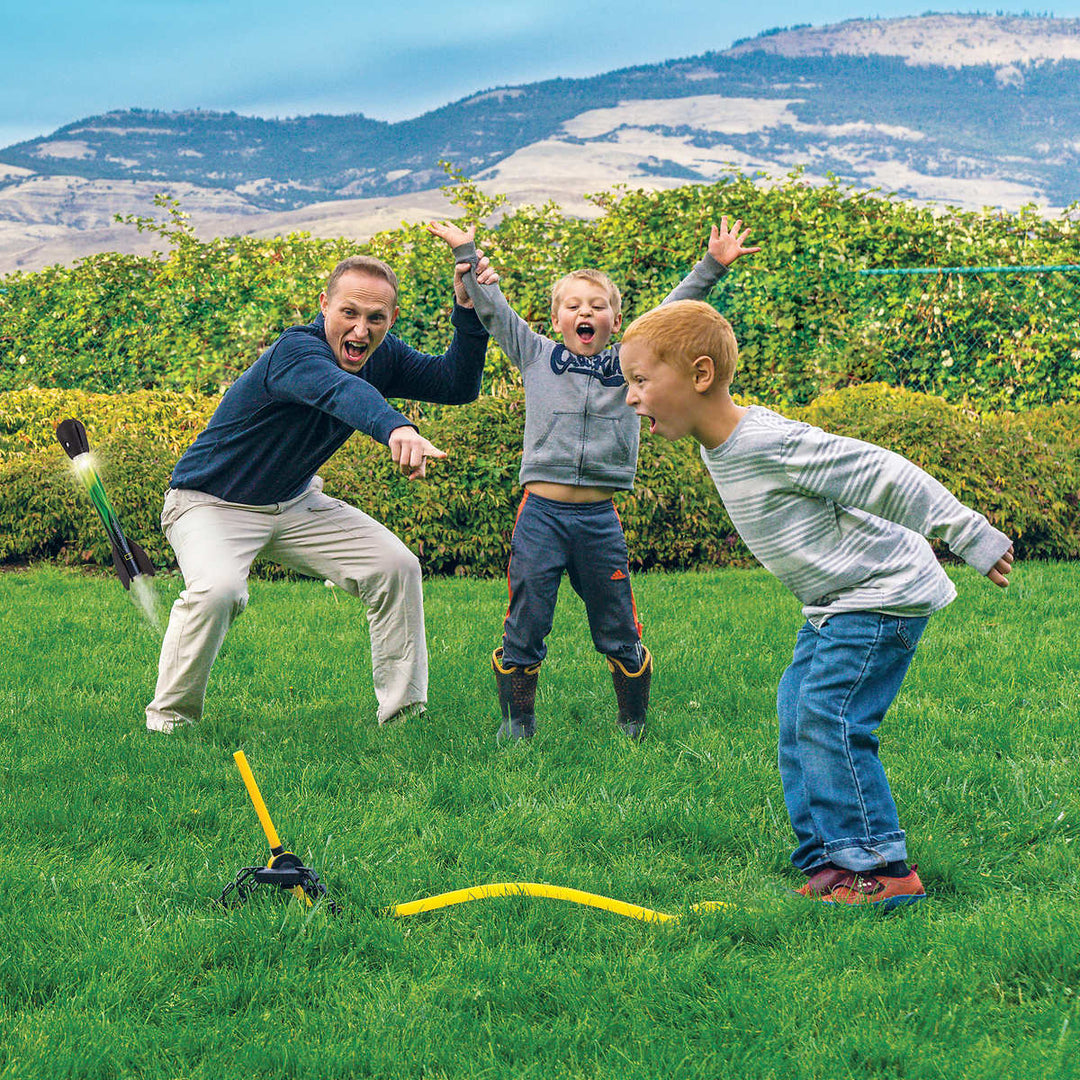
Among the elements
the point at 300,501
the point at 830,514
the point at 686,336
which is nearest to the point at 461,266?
the point at 300,501

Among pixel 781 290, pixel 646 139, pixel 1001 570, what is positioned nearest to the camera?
pixel 1001 570

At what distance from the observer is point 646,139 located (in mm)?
89938

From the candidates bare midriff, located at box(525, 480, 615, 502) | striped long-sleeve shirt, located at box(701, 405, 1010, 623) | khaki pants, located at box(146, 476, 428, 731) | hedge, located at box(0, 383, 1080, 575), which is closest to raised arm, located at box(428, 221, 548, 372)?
bare midriff, located at box(525, 480, 615, 502)

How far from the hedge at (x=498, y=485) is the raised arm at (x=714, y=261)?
9.63 feet

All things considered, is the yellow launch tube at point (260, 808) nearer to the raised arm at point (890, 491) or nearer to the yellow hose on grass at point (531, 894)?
the yellow hose on grass at point (531, 894)

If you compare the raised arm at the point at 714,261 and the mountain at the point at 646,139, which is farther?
the mountain at the point at 646,139

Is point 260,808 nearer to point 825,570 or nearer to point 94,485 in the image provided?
point 825,570

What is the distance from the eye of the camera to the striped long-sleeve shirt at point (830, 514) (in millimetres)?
2637

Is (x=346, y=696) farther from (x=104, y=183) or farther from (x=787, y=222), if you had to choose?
(x=104, y=183)

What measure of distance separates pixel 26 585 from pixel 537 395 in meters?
4.34

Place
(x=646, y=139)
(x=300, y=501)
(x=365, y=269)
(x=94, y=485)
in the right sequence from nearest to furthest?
(x=94, y=485) → (x=365, y=269) → (x=300, y=501) → (x=646, y=139)

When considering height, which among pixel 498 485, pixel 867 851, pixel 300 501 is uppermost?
pixel 300 501

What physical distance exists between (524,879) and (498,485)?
14.2 feet

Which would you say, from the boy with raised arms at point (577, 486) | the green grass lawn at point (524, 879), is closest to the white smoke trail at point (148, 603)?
the green grass lawn at point (524, 879)
